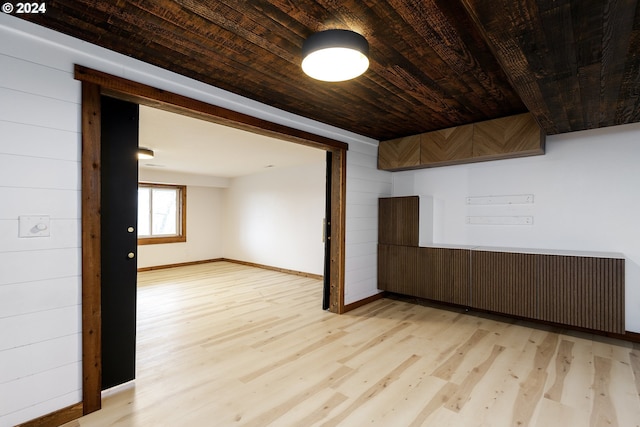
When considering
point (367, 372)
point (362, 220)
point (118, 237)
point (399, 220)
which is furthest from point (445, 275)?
point (118, 237)

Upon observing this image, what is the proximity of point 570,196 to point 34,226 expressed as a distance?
497 cm

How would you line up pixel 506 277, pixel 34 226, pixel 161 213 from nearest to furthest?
pixel 34 226 < pixel 506 277 < pixel 161 213

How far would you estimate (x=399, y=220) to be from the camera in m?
4.42

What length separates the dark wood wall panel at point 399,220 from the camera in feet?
13.9

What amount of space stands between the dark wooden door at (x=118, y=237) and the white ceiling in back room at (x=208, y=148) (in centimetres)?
99

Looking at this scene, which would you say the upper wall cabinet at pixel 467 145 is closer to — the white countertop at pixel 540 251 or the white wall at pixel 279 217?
the white countertop at pixel 540 251

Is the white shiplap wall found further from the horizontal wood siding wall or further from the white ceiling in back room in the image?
the white ceiling in back room

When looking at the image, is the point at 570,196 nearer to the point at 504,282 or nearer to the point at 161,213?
the point at 504,282

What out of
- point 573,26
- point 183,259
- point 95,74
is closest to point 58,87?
point 95,74

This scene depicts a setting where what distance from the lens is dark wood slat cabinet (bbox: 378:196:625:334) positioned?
301 cm

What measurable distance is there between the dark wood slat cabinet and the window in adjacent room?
5517mm

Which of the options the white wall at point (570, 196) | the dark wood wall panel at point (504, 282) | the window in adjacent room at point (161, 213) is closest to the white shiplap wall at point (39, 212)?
the dark wood wall panel at point (504, 282)

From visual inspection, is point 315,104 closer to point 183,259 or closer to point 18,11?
point 18,11

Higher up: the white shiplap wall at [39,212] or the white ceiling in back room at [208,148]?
the white ceiling in back room at [208,148]
